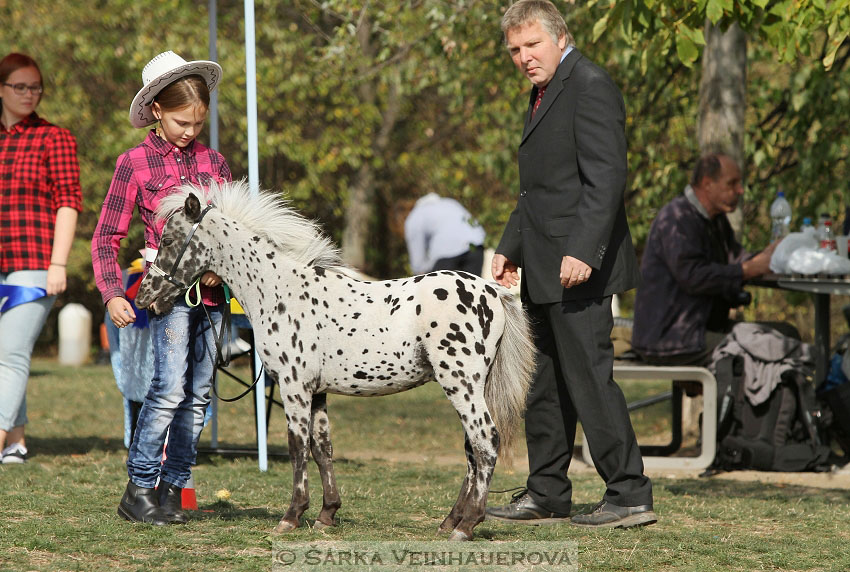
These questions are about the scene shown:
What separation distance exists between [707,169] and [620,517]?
3.52 meters

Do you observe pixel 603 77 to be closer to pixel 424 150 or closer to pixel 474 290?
pixel 474 290

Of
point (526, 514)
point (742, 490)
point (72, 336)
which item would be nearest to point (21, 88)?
point (526, 514)

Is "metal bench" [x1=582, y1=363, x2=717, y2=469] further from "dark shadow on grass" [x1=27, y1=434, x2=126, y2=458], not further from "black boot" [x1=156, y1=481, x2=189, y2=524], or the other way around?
"dark shadow on grass" [x1=27, y1=434, x2=126, y2=458]

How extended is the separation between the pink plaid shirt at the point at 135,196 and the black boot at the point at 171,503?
0.89 m

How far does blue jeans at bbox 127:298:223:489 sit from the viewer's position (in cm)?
495

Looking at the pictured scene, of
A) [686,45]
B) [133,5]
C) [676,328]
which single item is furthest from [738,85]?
[133,5]

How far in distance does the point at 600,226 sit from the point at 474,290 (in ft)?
2.15

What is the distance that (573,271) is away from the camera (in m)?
4.92

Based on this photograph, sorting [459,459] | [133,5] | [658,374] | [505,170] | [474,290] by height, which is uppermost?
[133,5]

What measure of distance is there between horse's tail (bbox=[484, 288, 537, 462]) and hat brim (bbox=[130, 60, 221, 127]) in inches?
66.5

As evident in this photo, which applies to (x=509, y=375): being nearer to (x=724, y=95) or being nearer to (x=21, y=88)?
(x=21, y=88)

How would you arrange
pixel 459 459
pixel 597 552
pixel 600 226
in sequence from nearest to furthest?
1. pixel 597 552
2. pixel 600 226
3. pixel 459 459

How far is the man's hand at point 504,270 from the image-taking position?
551cm

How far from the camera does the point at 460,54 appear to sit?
10.9 metres
